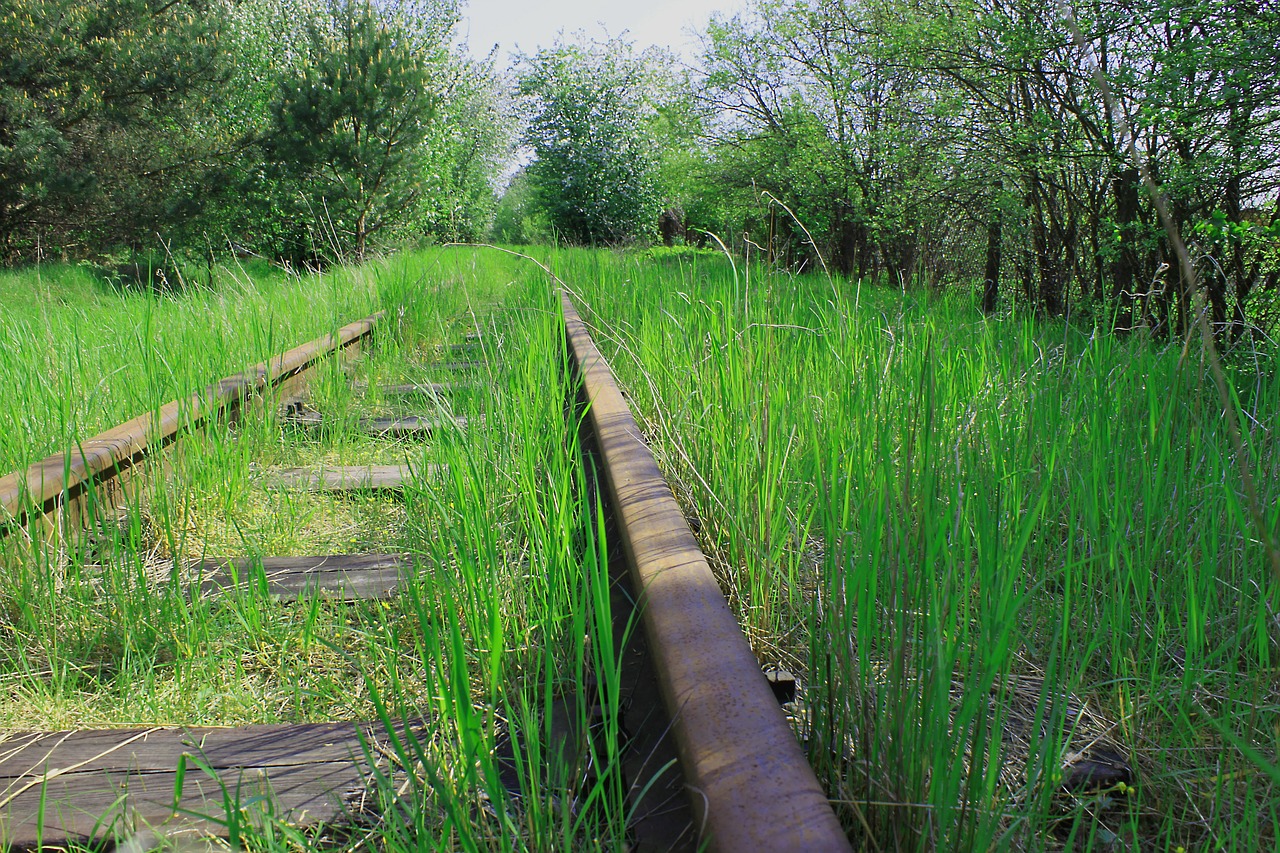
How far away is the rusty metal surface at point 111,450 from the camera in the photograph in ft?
5.90

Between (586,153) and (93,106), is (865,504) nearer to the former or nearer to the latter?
(93,106)

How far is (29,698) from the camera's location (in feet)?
4.70

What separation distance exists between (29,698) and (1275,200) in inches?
216

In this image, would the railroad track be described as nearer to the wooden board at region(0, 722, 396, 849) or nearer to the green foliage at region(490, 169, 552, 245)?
the wooden board at region(0, 722, 396, 849)

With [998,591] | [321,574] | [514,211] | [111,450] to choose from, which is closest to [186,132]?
[111,450]

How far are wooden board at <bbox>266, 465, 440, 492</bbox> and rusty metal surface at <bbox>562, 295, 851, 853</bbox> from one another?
1.21 metres

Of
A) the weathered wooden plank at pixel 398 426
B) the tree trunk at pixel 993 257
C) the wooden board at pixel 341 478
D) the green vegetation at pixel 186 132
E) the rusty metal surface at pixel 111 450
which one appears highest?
the green vegetation at pixel 186 132

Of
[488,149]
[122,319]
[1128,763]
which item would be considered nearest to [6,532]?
[1128,763]

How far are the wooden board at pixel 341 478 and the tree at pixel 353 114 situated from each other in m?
11.9

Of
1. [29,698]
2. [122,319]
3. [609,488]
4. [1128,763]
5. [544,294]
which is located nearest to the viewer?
[1128,763]

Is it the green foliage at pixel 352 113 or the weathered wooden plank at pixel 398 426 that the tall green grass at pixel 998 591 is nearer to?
the weathered wooden plank at pixel 398 426

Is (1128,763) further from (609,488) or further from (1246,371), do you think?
(1246,371)

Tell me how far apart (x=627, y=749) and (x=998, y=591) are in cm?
60

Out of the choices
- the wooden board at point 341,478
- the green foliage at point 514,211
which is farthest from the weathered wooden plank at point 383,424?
the green foliage at point 514,211
